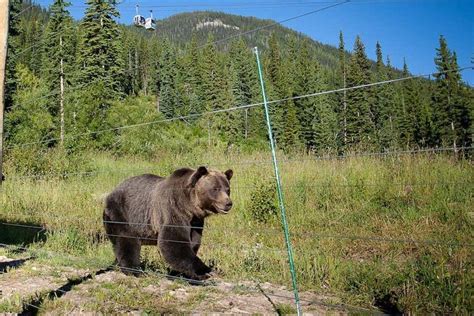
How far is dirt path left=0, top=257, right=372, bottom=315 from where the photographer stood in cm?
446

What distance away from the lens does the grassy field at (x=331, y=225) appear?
5051 millimetres

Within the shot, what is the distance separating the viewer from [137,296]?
16.1 feet

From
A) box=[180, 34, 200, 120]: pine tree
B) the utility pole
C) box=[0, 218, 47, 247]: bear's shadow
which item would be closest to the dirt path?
the utility pole

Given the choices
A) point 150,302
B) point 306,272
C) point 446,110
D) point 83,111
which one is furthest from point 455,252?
point 446,110

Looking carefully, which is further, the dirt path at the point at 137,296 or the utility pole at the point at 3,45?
the utility pole at the point at 3,45

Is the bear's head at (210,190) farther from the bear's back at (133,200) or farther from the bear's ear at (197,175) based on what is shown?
the bear's back at (133,200)

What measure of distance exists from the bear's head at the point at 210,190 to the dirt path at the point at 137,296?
90 cm

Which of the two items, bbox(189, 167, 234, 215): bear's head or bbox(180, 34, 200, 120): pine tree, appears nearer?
bbox(189, 167, 234, 215): bear's head

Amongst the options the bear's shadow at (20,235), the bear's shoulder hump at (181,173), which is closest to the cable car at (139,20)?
the bear's shadow at (20,235)

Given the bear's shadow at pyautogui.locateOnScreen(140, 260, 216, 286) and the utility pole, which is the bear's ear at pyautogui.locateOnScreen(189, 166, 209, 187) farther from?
the utility pole

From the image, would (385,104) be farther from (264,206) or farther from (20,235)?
(20,235)

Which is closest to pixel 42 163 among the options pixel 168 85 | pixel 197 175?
pixel 197 175

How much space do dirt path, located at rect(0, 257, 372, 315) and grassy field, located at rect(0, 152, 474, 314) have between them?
55 cm

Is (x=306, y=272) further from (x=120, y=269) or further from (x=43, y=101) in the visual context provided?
(x=43, y=101)
